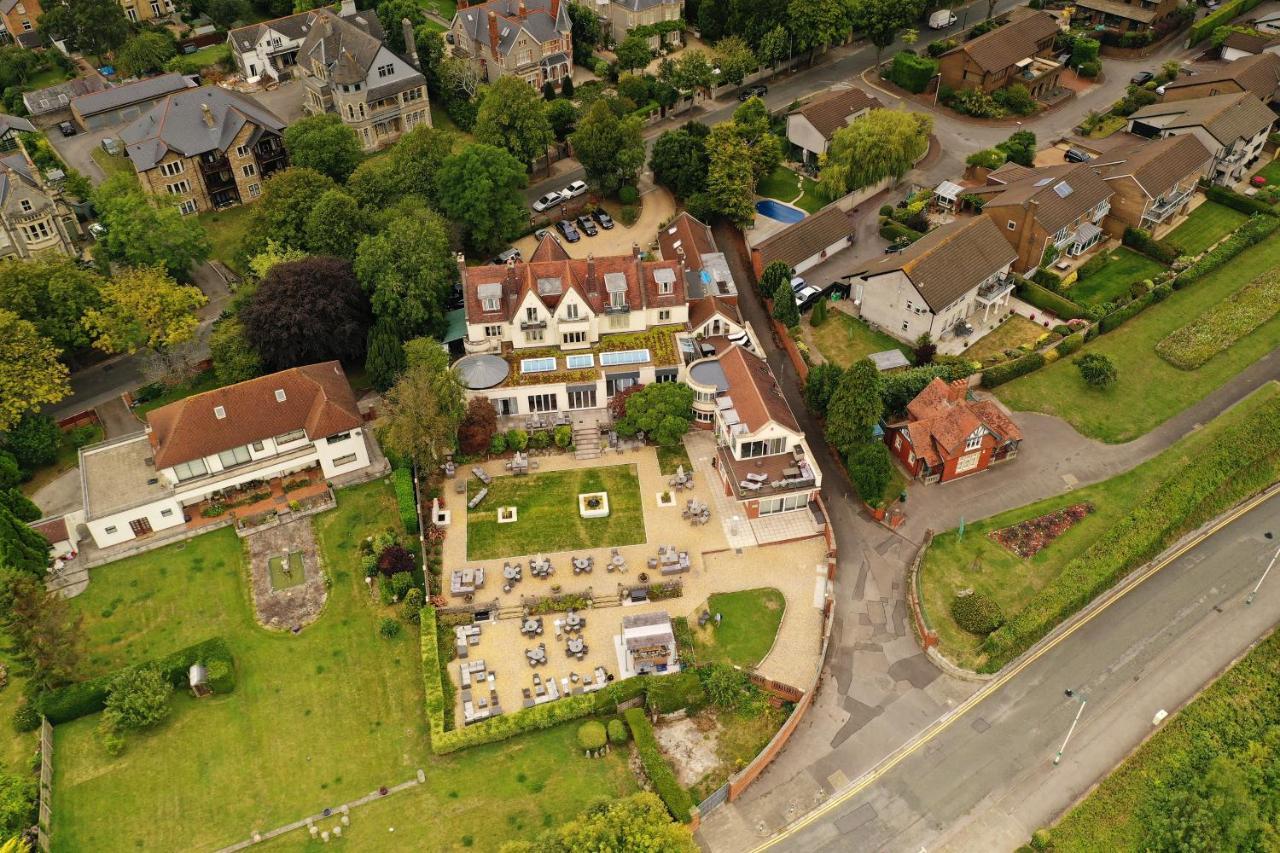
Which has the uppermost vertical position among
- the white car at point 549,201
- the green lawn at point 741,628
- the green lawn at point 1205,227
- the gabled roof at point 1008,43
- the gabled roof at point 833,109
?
the gabled roof at point 1008,43

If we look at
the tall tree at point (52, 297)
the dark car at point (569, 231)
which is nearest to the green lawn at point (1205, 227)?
the dark car at point (569, 231)

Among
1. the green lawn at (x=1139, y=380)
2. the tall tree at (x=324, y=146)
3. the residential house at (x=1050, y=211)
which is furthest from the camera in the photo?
the tall tree at (x=324, y=146)

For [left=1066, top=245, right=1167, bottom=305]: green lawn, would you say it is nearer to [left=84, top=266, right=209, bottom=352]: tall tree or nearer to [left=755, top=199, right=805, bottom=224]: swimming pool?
[left=755, top=199, right=805, bottom=224]: swimming pool

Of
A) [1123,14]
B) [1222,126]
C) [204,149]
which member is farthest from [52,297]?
[1123,14]

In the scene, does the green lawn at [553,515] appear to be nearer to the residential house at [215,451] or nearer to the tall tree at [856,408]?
the residential house at [215,451]

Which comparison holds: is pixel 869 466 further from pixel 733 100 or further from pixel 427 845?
pixel 733 100

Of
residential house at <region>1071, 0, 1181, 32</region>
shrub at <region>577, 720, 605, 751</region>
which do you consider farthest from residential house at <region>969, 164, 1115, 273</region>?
shrub at <region>577, 720, 605, 751</region>

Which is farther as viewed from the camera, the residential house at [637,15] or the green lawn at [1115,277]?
the residential house at [637,15]
